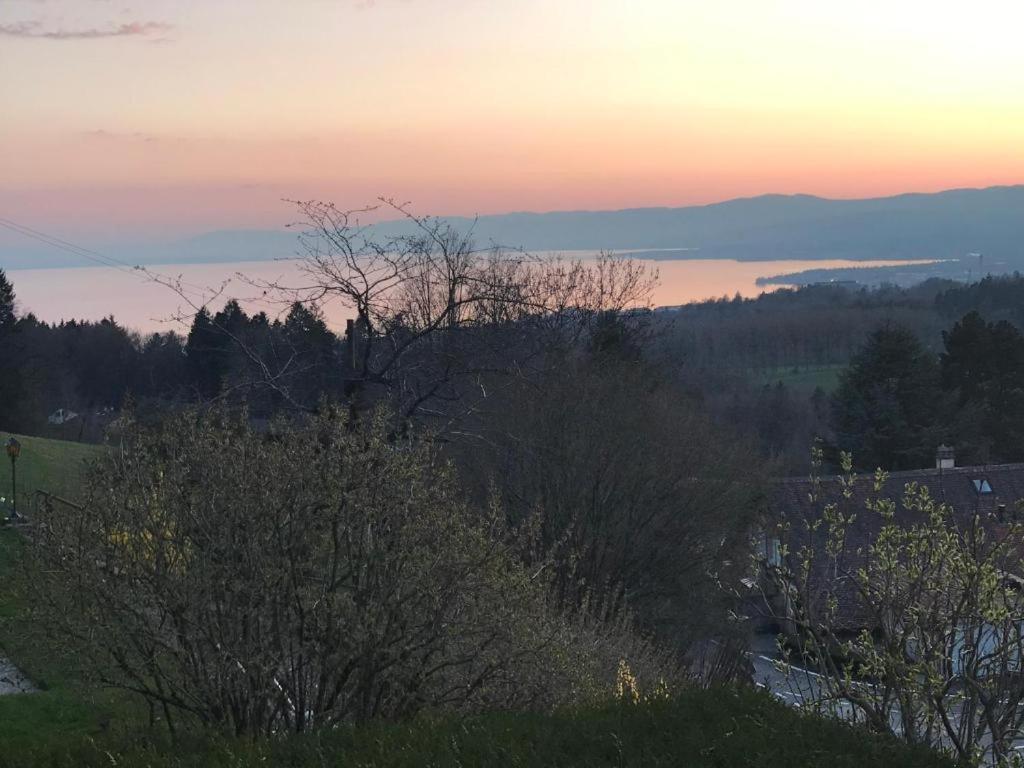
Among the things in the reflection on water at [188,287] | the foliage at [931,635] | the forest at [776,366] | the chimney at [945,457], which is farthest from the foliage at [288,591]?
the chimney at [945,457]

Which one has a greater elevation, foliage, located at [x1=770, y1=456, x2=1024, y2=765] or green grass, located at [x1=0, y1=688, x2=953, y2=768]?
foliage, located at [x1=770, y1=456, x2=1024, y2=765]

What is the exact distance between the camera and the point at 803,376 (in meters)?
61.4

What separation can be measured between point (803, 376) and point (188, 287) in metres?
54.5

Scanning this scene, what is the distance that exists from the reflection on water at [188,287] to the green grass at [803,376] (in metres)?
6.80

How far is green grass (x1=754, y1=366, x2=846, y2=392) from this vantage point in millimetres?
58438

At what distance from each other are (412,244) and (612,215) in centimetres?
10455

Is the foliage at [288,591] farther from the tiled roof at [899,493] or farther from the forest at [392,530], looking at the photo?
the tiled roof at [899,493]

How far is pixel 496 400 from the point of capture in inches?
740

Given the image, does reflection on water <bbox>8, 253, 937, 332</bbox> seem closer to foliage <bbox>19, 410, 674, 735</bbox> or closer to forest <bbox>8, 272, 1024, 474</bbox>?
forest <bbox>8, 272, 1024, 474</bbox>

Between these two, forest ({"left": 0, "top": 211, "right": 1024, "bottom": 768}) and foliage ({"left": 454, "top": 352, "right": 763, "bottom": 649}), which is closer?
forest ({"left": 0, "top": 211, "right": 1024, "bottom": 768})

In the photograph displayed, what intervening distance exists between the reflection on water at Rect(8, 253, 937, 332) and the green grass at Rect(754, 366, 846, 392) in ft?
22.3

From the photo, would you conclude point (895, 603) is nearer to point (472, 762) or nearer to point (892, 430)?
point (472, 762)

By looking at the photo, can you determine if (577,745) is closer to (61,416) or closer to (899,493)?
(899,493)

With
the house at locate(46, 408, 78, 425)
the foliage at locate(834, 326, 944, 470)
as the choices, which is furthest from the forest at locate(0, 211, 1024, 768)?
the house at locate(46, 408, 78, 425)
